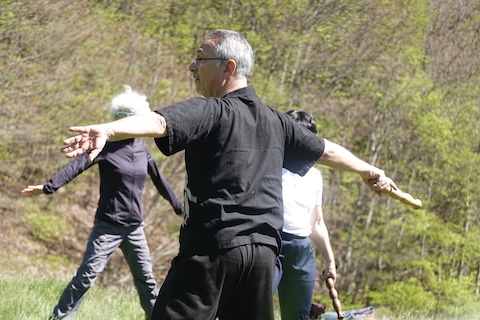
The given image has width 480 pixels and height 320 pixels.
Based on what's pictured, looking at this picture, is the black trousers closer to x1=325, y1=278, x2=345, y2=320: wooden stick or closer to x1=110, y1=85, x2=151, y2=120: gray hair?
x1=325, y1=278, x2=345, y2=320: wooden stick

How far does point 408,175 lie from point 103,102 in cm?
883

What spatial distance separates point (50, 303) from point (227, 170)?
3936 mm

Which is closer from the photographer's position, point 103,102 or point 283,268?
point 283,268

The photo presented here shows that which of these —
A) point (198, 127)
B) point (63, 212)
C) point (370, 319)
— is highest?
point (198, 127)

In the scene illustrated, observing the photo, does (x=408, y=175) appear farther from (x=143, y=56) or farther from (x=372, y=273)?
(x=143, y=56)

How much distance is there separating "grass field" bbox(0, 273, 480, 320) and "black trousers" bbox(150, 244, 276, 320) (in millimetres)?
2895

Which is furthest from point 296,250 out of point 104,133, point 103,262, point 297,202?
point 104,133

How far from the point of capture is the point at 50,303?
20.9 feet

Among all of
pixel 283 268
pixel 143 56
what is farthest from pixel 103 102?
pixel 283 268

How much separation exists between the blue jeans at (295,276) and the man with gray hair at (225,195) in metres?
1.59

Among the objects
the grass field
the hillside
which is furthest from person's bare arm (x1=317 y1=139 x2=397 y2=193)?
the hillside

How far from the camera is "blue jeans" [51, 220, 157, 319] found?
5.58 meters

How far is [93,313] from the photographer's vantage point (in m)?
6.14

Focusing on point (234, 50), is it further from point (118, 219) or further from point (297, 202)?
point (118, 219)
